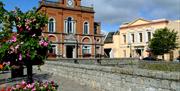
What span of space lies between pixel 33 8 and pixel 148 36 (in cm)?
4325

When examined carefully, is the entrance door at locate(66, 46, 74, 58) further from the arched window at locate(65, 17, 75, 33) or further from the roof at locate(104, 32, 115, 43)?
the roof at locate(104, 32, 115, 43)

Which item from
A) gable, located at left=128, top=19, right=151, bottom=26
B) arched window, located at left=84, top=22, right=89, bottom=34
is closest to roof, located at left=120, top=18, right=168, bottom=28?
gable, located at left=128, top=19, right=151, bottom=26

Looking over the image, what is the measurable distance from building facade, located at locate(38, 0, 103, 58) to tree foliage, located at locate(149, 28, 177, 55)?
906 centimetres

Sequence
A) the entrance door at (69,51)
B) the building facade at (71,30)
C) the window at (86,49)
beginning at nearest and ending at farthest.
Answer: the building facade at (71,30)
the entrance door at (69,51)
the window at (86,49)

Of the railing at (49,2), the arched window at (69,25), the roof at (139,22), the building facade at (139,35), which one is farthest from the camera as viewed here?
the roof at (139,22)

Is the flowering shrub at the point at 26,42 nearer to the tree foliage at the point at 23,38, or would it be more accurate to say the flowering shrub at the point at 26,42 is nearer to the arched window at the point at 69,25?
the tree foliage at the point at 23,38

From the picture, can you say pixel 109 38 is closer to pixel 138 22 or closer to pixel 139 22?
pixel 138 22

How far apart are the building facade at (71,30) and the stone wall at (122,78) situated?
85.7 ft

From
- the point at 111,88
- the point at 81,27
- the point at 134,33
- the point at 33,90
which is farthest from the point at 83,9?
the point at 33,90

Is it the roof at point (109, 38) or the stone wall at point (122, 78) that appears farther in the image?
the roof at point (109, 38)

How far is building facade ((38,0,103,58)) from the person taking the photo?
4225 centimetres

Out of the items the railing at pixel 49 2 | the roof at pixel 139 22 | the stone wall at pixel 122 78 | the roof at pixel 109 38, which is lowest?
the stone wall at pixel 122 78

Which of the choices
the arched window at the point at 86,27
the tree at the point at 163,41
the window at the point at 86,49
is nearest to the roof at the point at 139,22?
the tree at the point at 163,41

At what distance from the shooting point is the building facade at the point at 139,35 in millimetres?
47438
